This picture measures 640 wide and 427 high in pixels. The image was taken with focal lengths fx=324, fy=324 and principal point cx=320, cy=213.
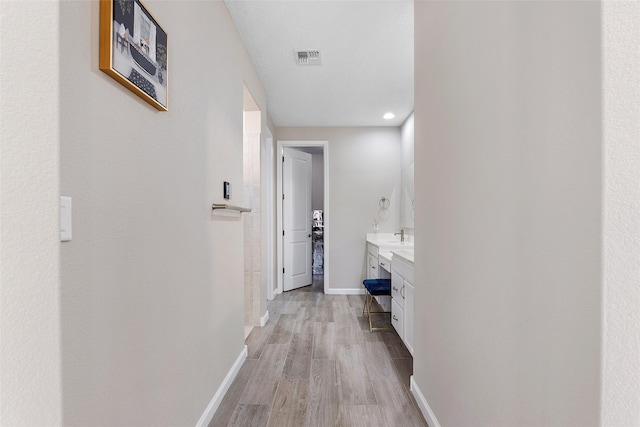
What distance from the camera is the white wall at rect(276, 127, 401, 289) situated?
4.68 metres

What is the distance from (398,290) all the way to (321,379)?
973 mm

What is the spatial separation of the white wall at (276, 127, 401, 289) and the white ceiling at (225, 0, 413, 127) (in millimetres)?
641

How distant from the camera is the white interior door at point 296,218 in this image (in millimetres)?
4691

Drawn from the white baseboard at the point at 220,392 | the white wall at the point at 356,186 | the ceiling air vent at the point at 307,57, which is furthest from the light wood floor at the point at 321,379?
the ceiling air vent at the point at 307,57

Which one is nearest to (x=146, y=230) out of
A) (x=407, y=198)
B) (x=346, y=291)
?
(x=407, y=198)

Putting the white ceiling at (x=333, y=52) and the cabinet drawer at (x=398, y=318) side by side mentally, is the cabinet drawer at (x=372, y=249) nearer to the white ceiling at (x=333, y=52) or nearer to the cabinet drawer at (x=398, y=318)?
the cabinet drawer at (x=398, y=318)

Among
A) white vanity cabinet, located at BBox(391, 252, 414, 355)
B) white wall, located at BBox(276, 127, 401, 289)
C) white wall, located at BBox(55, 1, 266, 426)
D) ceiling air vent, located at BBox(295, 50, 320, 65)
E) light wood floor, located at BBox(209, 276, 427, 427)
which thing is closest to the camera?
white wall, located at BBox(55, 1, 266, 426)

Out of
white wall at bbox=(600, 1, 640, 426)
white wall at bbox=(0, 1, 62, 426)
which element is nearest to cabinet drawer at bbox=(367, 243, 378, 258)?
white wall at bbox=(600, 1, 640, 426)

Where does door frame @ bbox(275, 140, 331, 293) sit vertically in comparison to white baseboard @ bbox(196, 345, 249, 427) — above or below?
above

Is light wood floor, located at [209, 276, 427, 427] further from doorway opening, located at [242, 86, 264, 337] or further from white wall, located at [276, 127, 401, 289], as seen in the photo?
white wall, located at [276, 127, 401, 289]

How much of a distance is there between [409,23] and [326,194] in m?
2.72

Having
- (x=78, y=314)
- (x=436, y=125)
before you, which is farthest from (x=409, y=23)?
(x=78, y=314)

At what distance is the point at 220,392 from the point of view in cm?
192

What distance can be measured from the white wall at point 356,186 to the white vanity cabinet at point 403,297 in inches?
68.5
